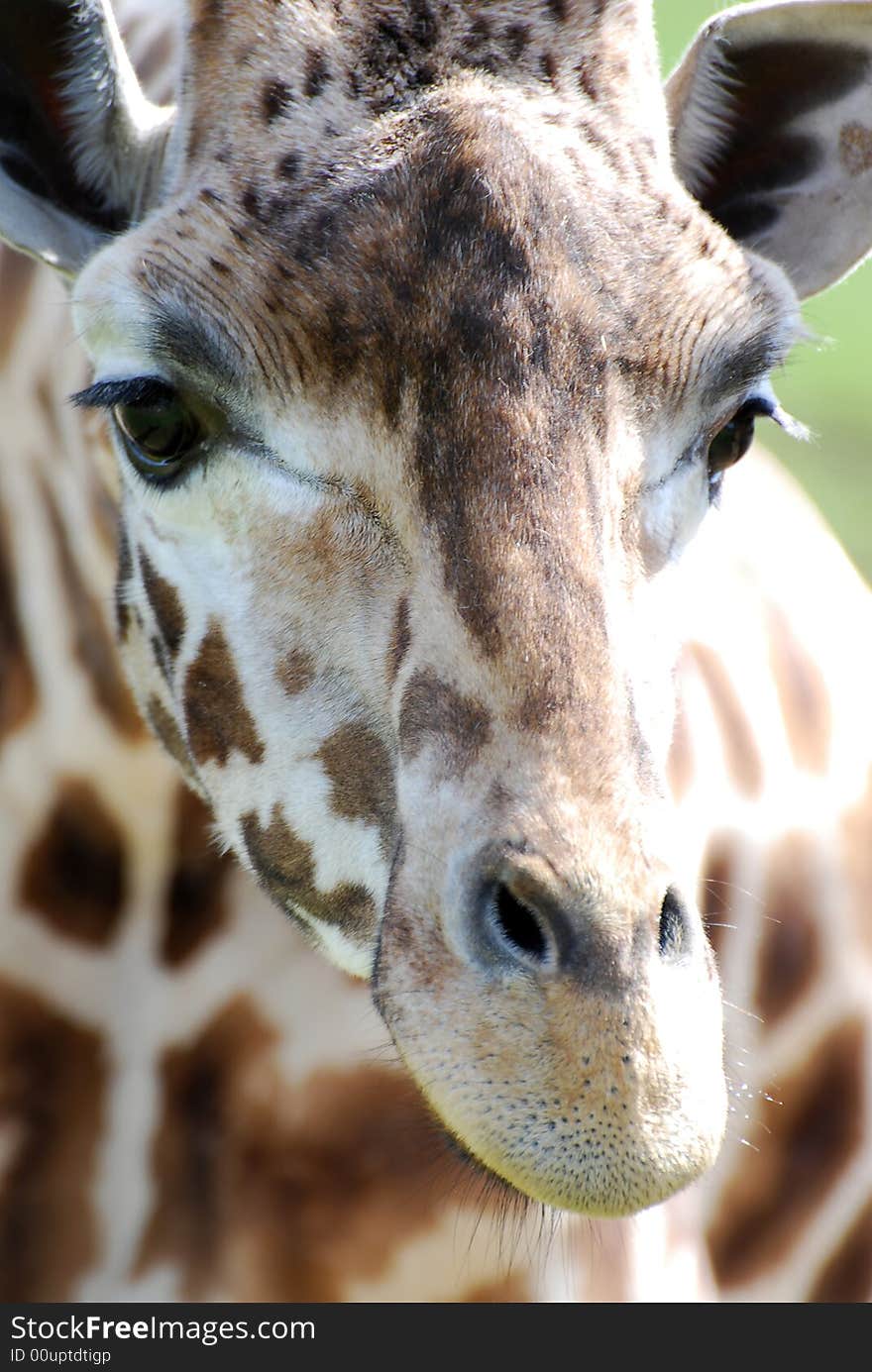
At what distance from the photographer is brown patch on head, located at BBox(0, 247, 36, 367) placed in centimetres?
293

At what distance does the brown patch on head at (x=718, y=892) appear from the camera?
→ 3039mm

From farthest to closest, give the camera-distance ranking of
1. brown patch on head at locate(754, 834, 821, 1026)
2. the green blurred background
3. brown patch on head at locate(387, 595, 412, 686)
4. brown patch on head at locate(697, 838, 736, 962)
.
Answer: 1. the green blurred background
2. brown patch on head at locate(754, 834, 821, 1026)
3. brown patch on head at locate(697, 838, 736, 962)
4. brown patch on head at locate(387, 595, 412, 686)

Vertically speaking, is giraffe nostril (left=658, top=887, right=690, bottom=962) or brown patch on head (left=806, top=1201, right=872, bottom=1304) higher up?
giraffe nostril (left=658, top=887, right=690, bottom=962)

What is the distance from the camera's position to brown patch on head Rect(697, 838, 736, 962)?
3039mm

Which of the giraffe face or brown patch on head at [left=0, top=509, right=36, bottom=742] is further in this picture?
brown patch on head at [left=0, top=509, right=36, bottom=742]

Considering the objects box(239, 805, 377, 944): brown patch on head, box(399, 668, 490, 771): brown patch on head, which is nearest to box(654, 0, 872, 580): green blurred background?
box(239, 805, 377, 944): brown patch on head

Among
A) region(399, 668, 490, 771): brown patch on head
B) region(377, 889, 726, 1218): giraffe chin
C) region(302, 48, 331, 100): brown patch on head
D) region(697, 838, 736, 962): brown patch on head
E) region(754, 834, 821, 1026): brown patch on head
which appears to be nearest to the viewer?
region(377, 889, 726, 1218): giraffe chin

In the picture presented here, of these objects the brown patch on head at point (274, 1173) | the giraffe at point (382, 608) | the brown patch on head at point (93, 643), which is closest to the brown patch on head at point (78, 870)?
the giraffe at point (382, 608)

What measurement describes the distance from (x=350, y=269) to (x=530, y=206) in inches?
8.3

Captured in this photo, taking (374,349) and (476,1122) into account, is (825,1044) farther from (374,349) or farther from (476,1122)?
(374,349)

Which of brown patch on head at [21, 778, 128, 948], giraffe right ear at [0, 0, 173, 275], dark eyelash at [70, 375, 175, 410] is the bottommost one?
brown patch on head at [21, 778, 128, 948]

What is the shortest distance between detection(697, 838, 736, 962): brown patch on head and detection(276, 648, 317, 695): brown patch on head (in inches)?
44.4

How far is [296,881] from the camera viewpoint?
7.34 feet

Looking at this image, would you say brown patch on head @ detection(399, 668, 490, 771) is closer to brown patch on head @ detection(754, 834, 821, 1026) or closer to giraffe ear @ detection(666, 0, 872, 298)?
giraffe ear @ detection(666, 0, 872, 298)
